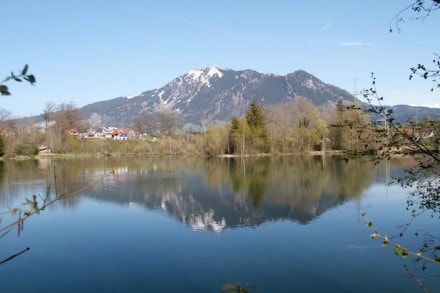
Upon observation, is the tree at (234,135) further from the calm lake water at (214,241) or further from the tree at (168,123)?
the tree at (168,123)

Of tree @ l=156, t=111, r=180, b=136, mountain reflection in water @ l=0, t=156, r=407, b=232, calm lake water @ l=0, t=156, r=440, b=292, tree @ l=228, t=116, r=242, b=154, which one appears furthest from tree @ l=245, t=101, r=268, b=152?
tree @ l=156, t=111, r=180, b=136

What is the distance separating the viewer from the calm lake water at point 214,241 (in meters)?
10.9

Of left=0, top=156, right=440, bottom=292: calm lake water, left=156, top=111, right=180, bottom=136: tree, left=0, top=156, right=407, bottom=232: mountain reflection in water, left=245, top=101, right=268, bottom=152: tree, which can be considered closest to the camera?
left=0, top=156, right=440, bottom=292: calm lake water

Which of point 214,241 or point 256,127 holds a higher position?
point 256,127

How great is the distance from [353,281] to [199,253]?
5.04 metres

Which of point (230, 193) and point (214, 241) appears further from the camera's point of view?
point (230, 193)

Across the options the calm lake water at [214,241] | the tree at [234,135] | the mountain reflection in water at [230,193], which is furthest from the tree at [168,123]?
the calm lake water at [214,241]

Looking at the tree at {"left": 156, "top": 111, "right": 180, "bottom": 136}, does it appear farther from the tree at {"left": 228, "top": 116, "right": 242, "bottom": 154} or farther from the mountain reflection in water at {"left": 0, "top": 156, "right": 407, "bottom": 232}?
the mountain reflection in water at {"left": 0, "top": 156, "right": 407, "bottom": 232}

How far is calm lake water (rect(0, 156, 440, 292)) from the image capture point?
35.7 feet

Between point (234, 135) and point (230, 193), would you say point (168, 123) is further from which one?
point (230, 193)

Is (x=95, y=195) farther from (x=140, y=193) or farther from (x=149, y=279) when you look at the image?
(x=149, y=279)

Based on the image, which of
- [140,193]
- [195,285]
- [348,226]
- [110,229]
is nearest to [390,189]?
[348,226]

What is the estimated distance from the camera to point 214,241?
15102mm

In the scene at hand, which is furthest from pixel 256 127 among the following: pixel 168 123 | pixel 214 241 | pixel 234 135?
pixel 214 241
